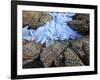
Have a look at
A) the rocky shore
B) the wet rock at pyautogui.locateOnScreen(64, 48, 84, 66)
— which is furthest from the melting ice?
the wet rock at pyautogui.locateOnScreen(64, 48, 84, 66)

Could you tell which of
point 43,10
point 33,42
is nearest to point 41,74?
point 33,42

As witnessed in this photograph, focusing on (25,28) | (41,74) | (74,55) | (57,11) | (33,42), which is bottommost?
(41,74)

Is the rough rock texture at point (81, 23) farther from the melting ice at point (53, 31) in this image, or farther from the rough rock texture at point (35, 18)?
the rough rock texture at point (35, 18)

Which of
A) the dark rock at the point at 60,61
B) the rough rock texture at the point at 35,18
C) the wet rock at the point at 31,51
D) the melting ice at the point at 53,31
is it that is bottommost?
the dark rock at the point at 60,61

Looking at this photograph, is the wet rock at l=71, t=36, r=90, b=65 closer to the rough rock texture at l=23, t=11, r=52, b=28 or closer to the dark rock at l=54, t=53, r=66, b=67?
the dark rock at l=54, t=53, r=66, b=67

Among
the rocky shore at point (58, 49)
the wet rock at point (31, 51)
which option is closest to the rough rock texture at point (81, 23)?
the rocky shore at point (58, 49)

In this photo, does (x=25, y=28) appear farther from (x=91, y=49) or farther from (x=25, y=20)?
(x=91, y=49)
